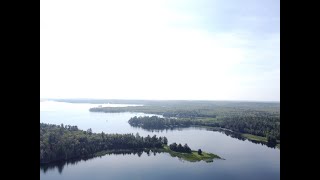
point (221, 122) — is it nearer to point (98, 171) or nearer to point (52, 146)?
point (98, 171)

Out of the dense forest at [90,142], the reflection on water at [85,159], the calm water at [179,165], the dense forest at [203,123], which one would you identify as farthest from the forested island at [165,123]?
the reflection on water at [85,159]

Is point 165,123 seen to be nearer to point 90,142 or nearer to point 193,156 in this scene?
point 193,156

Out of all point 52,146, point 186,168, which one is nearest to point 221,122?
point 186,168

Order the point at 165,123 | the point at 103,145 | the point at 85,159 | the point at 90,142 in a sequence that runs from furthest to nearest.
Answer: the point at 165,123 → the point at 103,145 → the point at 90,142 → the point at 85,159

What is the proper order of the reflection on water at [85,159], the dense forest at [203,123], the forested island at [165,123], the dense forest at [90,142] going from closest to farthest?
1. the reflection on water at [85,159]
2. the dense forest at [90,142]
3. the dense forest at [203,123]
4. the forested island at [165,123]

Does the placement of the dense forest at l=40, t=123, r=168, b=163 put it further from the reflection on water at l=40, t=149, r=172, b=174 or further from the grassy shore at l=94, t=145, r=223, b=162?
the grassy shore at l=94, t=145, r=223, b=162

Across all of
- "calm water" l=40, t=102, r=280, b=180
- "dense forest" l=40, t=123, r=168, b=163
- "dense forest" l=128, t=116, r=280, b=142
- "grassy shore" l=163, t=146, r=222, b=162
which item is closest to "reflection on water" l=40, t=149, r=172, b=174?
"calm water" l=40, t=102, r=280, b=180

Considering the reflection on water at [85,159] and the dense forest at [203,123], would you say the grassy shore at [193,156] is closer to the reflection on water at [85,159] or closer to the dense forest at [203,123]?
the reflection on water at [85,159]

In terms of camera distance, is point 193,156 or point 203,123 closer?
point 193,156

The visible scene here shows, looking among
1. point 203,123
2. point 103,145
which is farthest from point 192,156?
point 103,145
